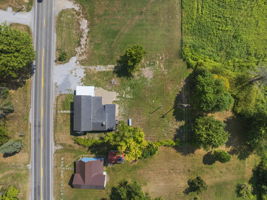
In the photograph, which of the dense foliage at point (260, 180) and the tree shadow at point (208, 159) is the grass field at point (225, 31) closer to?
the tree shadow at point (208, 159)

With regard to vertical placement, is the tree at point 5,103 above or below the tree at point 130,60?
below

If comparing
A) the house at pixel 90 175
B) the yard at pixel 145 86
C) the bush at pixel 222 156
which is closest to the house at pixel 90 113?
Answer: the yard at pixel 145 86

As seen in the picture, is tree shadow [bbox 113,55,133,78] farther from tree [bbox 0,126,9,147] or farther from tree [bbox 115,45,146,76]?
tree [bbox 0,126,9,147]

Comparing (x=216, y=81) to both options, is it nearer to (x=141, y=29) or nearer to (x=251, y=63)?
(x=251, y=63)

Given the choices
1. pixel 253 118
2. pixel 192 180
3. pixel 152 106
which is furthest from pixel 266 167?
pixel 152 106

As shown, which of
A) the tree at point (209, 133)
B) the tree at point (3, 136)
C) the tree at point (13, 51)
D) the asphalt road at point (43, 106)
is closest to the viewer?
the tree at point (13, 51)

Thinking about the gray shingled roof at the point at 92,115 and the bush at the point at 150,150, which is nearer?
the gray shingled roof at the point at 92,115
